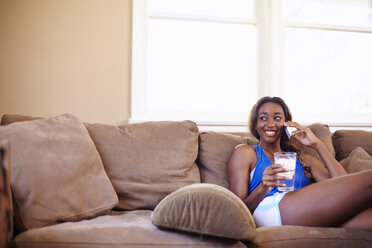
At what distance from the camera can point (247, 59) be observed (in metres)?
3.01

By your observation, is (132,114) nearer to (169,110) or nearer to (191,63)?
(169,110)

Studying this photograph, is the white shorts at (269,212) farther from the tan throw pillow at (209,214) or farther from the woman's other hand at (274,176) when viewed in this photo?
the tan throw pillow at (209,214)

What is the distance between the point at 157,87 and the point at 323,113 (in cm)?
143

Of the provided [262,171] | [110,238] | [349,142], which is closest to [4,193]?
[110,238]

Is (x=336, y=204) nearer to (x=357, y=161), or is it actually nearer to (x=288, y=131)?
(x=288, y=131)

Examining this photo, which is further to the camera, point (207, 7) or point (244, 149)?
point (207, 7)

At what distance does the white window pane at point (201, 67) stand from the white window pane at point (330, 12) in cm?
39

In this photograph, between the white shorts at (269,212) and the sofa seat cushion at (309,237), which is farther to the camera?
the white shorts at (269,212)

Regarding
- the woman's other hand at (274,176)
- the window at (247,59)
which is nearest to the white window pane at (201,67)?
the window at (247,59)

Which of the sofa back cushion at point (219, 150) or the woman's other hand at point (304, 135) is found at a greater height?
the woman's other hand at point (304, 135)

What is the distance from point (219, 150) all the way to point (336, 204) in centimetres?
76

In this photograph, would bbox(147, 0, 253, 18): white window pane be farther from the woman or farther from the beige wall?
the woman

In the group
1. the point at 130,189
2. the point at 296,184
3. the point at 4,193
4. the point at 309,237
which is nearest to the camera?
the point at 4,193

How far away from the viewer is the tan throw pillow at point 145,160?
1.88 metres
